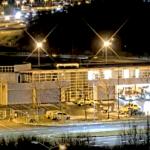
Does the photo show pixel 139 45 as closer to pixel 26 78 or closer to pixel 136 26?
pixel 136 26

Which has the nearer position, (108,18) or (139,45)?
(139,45)

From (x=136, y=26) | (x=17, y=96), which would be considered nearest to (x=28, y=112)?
(x=17, y=96)

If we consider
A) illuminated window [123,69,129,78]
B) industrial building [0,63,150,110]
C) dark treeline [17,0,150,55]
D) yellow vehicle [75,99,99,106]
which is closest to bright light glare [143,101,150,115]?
industrial building [0,63,150,110]

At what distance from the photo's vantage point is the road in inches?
596

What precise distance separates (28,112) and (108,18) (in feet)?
62.8

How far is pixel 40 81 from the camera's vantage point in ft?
63.5

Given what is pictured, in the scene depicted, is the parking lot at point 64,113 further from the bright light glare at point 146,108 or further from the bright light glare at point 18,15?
the bright light glare at point 18,15

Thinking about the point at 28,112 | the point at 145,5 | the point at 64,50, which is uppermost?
the point at 145,5

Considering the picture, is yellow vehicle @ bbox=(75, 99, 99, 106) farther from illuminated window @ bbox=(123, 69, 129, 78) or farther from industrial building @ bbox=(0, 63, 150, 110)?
illuminated window @ bbox=(123, 69, 129, 78)

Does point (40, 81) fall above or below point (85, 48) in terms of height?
below

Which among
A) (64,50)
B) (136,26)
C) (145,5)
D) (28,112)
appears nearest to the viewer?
(28,112)

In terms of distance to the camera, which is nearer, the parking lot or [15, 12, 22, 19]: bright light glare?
the parking lot

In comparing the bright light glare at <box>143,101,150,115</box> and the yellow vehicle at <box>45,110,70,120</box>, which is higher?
the bright light glare at <box>143,101,150,115</box>

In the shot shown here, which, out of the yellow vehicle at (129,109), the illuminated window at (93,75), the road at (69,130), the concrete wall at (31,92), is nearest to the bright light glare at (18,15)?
the illuminated window at (93,75)
